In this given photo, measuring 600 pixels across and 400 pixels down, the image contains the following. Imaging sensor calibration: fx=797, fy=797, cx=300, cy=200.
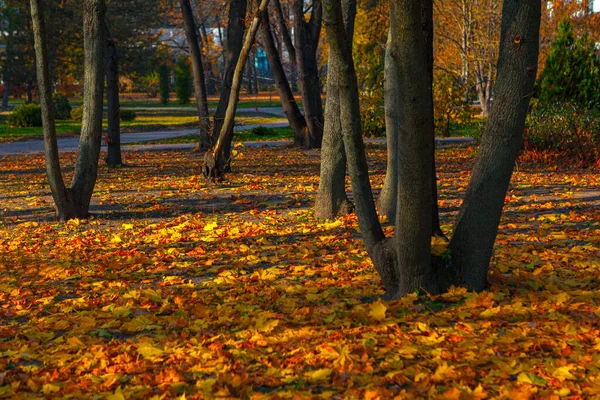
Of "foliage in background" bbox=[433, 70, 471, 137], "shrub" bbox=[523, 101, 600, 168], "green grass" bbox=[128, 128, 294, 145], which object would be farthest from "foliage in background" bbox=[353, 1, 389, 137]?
"shrub" bbox=[523, 101, 600, 168]

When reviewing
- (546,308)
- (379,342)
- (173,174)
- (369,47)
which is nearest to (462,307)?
(546,308)

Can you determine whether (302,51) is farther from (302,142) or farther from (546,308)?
(546,308)

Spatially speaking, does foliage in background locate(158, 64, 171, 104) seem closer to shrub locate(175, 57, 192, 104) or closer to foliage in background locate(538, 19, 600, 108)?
shrub locate(175, 57, 192, 104)

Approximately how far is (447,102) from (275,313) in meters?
18.6

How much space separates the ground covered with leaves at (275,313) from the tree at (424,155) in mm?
264

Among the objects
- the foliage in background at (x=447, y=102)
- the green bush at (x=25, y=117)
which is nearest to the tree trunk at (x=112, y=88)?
the foliage in background at (x=447, y=102)

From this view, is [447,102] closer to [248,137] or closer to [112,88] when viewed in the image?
[248,137]

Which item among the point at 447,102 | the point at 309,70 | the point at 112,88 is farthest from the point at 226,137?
the point at 447,102

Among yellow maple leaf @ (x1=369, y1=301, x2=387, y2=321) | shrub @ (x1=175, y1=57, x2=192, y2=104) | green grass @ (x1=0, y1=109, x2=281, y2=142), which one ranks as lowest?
yellow maple leaf @ (x1=369, y1=301, x2=387, y2=321)

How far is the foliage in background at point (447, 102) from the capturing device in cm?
2284

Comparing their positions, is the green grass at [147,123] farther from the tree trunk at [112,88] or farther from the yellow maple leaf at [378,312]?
the yellow maple leaf at [378,312]

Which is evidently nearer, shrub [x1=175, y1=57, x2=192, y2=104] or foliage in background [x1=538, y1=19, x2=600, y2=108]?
foliage in background [x1=538, y1=19, x2=600, y2=108]

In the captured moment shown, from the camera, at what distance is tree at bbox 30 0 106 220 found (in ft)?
31.7

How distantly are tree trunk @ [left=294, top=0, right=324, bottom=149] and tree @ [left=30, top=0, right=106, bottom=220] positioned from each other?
10126 millimetres
